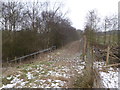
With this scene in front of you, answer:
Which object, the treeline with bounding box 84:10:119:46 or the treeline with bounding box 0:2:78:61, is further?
the treeline with bounding box 84:10:119:46

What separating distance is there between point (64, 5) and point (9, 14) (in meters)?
10.4

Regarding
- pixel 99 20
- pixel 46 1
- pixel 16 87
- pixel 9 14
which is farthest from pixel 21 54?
pixel 99 20

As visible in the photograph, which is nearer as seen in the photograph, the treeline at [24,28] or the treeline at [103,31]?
the treeline at [24,28]

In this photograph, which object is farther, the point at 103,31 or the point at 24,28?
the point at 103,31

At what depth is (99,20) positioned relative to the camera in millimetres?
14484

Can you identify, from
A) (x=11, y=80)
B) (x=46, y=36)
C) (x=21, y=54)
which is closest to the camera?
(x=11, y=80)

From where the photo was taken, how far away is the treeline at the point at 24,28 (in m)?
9.18

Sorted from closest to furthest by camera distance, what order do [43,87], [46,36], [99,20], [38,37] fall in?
[43,87]
[38,37]
[46,36]
[99,20]

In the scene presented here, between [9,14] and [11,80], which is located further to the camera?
[9,14]

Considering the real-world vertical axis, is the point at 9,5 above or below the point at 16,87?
above

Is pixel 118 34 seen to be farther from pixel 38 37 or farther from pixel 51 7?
pixel 51 7

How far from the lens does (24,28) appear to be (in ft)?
33.1

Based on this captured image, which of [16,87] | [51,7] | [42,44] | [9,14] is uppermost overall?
[51,7]

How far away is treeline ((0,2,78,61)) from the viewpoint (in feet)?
30.1
